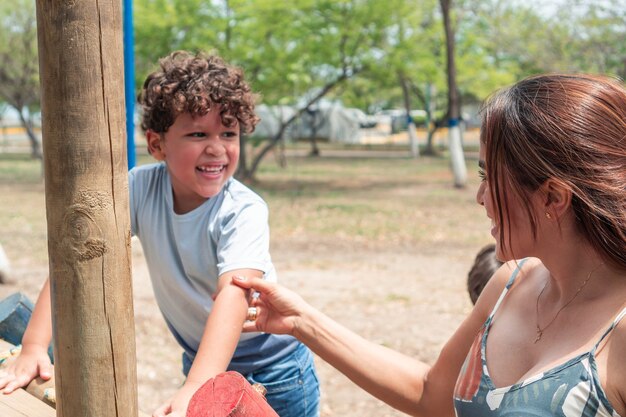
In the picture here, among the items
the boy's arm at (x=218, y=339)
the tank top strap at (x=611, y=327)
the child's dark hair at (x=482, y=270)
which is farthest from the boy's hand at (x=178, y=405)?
the child's dark hair at (x=482, y=270)

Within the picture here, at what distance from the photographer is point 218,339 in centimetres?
197

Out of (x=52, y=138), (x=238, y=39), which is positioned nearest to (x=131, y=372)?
(x=52, y=138)

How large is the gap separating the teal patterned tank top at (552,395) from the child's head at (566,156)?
191mm

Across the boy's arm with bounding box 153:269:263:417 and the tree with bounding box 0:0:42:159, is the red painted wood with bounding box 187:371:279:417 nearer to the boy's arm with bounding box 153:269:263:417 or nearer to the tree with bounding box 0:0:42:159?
the boy's arm with bounding box 153:269:263:417

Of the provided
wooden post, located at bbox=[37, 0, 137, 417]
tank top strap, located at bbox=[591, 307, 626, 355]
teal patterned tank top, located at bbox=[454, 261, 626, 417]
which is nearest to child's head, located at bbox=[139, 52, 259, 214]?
wooden post, located at bbox=[37, 0, 137, 417]

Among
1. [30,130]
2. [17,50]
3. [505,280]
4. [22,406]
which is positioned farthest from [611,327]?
[30,130]

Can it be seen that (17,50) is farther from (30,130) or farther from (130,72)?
(130,72)

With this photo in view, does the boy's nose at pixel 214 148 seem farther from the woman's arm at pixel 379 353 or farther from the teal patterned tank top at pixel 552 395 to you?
the teal patterned tank top at pixel 552 395

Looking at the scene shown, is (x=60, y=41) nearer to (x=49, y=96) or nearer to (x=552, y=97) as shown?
(x=49, y=96)

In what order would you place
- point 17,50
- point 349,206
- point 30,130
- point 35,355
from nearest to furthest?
point 35,355 → point 349,206 → point 17,50 → point 30,130

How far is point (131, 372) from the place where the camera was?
155 centimetres

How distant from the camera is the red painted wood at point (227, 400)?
4.79 feet

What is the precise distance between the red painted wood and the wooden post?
0.16 m

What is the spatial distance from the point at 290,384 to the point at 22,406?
84 cm
